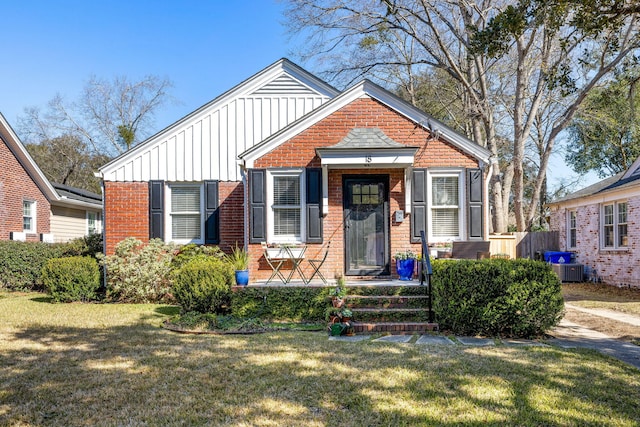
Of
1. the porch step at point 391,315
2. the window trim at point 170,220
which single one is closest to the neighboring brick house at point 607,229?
the porch step at point 391,315

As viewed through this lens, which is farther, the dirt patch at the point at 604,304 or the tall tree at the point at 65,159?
the tall tree at the point at 65,159

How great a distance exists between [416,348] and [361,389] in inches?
77.2

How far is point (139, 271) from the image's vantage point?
1089cm

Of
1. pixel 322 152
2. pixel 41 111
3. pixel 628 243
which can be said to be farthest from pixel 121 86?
pixel 628 243

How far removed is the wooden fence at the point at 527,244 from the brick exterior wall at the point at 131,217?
34.8 ft

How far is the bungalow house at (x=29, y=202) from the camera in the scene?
54.1ft

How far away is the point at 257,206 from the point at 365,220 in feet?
7.85

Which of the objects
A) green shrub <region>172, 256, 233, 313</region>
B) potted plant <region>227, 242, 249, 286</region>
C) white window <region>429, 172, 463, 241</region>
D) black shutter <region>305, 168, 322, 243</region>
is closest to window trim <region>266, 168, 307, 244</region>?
black shutter <region>305, 168, 322, 243</region>

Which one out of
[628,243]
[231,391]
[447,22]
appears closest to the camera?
[231,391]

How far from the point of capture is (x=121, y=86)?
112 feet

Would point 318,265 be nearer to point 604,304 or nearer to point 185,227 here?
point 185,227

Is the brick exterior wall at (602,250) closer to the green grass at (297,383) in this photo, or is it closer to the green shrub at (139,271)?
the green grass at (297,383)

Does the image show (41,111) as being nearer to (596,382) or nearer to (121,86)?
(121,86)

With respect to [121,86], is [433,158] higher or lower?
lower
